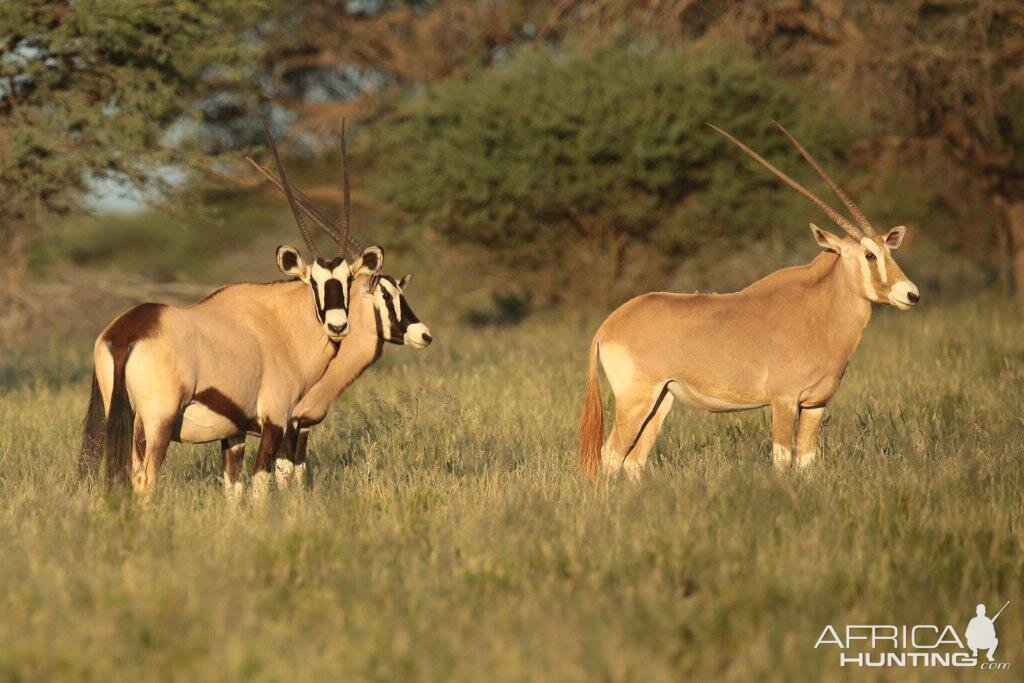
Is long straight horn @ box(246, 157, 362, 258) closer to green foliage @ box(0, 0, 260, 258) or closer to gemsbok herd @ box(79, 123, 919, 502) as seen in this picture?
gemsbok herd @ box(79, 123, 919, 502)

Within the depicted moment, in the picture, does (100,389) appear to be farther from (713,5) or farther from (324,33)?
(324,33)

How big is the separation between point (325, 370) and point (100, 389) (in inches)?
53.4

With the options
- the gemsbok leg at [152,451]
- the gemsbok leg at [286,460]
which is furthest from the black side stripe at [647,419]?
the gemsbok leg at [152,451]

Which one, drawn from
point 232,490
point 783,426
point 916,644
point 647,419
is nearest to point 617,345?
point 647,419

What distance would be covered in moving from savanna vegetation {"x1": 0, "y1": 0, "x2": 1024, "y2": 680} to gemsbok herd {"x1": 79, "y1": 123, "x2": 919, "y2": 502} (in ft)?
1.13

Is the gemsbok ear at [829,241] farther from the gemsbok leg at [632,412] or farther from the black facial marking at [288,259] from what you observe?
the black facial marking at [288,259]

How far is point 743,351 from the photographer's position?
7.05m

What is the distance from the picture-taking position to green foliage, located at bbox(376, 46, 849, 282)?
17047 mm

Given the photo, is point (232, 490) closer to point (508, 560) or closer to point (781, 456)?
point (508, 560)

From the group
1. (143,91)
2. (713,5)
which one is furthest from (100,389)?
(713,5)

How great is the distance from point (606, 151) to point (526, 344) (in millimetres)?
3895

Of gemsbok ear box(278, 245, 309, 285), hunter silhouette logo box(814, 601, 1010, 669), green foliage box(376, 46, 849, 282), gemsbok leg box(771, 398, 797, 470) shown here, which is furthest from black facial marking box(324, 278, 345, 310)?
green foliage box(376, 46, 849, 282)

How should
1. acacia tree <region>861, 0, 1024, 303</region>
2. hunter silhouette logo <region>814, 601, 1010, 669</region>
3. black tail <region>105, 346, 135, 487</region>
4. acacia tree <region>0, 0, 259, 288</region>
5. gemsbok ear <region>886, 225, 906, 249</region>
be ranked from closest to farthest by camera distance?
hunter silhouette logo <region>814, 601, 1010, 669</region>
black tail <region>105, 346, 135, 487</region>
gemsbok ear <region>886, 225, 906, 249</region>
acacia tree <region>0, 0, 259, 288</region>
acacia tree <region>861, 0, 1024, 303</region>

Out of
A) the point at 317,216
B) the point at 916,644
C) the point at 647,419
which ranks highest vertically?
the point at 317,216
